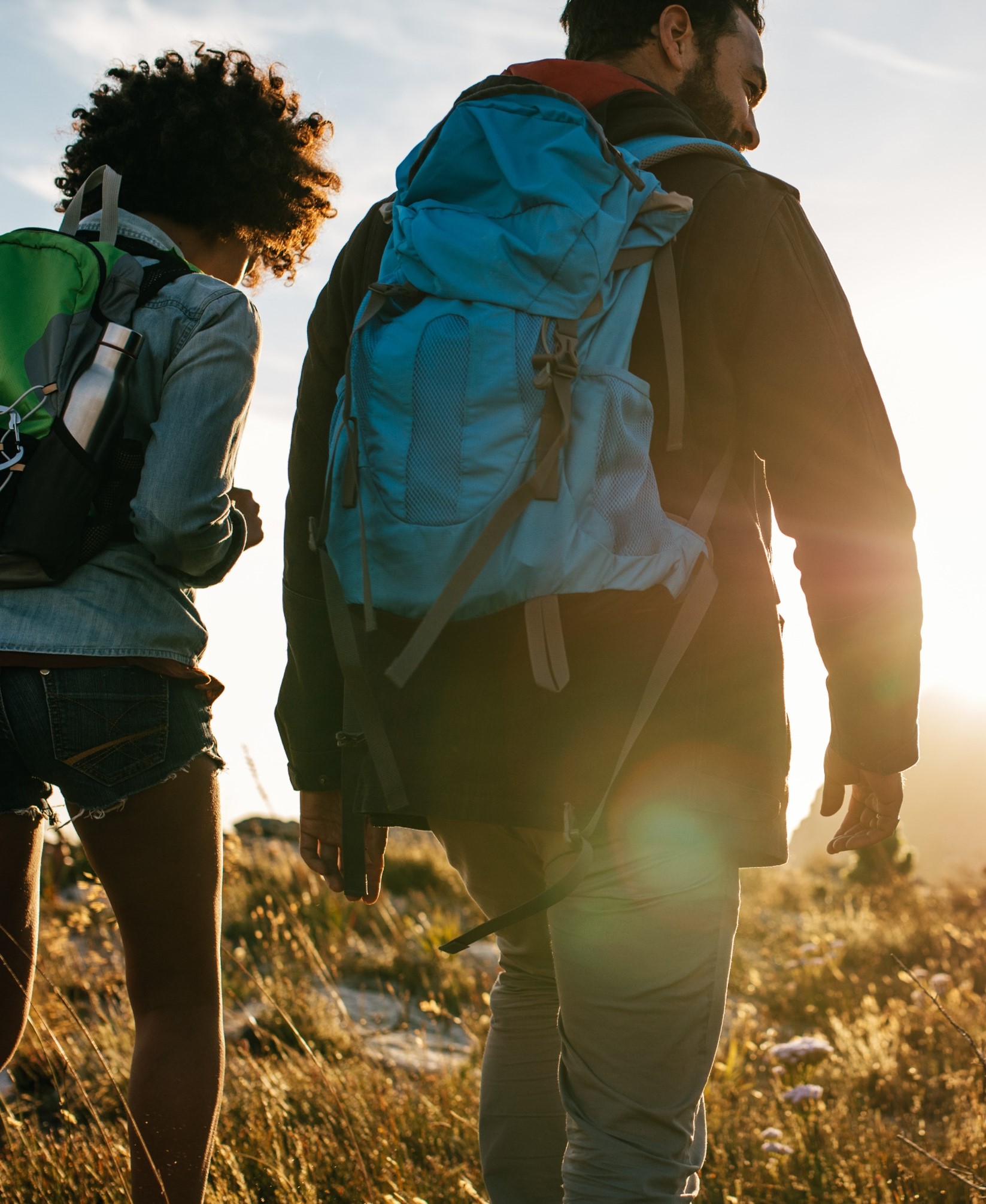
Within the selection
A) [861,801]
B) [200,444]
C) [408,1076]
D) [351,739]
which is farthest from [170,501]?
[408,1076]

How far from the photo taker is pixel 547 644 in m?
1.33

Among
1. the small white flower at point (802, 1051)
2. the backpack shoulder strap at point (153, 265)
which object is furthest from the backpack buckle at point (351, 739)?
the small white flower at point (802, 1051)

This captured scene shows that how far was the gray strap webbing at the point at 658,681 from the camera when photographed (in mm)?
1340

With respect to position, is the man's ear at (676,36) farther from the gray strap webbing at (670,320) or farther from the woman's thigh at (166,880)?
the woman's thigh at (166,880)

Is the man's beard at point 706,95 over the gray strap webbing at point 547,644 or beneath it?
over

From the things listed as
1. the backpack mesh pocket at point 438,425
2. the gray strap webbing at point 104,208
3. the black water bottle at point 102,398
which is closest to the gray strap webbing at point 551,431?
the backpack mesh pocket at point 438,425

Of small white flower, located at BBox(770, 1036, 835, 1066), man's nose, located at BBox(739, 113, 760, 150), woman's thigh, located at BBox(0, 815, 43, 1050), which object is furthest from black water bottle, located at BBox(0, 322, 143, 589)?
small white flower, located at BBox(770, 1036, 835, 1066)

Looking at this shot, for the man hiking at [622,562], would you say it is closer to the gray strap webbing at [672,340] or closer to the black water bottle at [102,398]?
the gray strap webbing at [672,340]

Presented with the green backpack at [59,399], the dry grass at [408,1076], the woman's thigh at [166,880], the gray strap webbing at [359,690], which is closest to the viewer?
the gray strap webbing at [359,690]

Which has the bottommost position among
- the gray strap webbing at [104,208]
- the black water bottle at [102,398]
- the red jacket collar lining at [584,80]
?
the black water bottle at [102,398]

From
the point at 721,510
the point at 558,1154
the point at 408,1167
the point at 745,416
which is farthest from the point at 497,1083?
the point at 745,416

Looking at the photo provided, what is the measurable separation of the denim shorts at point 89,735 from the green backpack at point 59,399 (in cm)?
17

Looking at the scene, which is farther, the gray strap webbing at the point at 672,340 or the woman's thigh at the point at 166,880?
the woman's thigh at the point at 166,880

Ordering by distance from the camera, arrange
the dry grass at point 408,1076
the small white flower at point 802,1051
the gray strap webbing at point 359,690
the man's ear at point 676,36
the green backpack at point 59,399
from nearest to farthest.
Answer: the gray strap webbing at point 359,690 → the green backpack at point 59,399 → the man's ear at point 676,36 → the dry grass at point 408,1076 → the small white flower at point 802,1051
